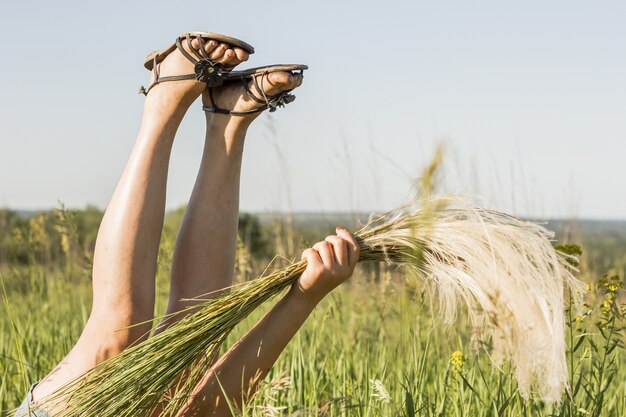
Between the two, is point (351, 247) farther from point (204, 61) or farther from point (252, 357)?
point (204, 61)

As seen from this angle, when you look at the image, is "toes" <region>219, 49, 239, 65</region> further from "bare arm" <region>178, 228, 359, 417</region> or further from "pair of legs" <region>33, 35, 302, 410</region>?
"bare arm" <region>178, 228, 359, 417</region>

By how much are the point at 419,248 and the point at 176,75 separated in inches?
35.9

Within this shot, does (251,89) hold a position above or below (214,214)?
above

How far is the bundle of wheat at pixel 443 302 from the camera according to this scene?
191 cm

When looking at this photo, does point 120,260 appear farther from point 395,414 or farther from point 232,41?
point 395,414

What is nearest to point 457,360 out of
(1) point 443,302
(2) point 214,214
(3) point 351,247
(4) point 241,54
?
(1) point 443,302

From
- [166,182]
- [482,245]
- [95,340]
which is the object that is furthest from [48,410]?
[482,245]

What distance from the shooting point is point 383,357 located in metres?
3.07

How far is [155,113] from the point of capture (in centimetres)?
238

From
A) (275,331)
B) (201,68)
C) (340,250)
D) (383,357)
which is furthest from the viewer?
(383,357)

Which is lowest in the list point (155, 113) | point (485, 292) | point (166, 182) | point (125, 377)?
point (125, 377)

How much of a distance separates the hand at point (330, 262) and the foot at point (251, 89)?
0.50 m

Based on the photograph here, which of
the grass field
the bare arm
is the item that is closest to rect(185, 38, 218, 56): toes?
the bare arm

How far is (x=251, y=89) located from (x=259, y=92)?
32 mm
